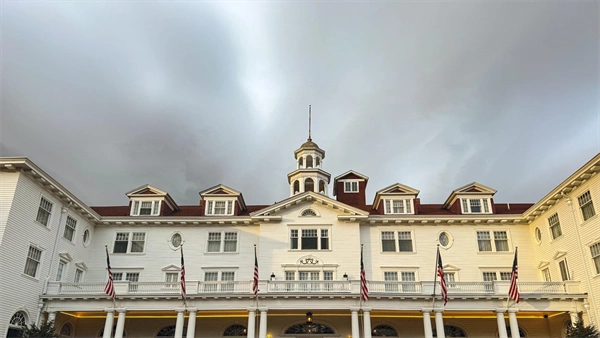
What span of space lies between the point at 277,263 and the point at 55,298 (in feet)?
44.0

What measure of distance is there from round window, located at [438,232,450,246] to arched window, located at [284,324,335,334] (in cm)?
970

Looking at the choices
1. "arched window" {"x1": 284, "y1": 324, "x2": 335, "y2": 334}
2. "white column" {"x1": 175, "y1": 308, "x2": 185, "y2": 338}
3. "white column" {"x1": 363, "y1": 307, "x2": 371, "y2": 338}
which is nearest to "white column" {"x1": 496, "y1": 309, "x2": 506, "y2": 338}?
"white column" {"x1": 363, "y1": 307, "x2": 371, "y2": 338}

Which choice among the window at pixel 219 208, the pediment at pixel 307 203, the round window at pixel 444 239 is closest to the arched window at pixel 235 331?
the pediment at pixel 307 203

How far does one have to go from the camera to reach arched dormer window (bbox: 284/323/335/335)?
101 feet

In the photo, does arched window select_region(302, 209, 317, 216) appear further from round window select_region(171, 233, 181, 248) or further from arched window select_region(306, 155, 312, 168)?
arched window select_region(306, 155, 312, 168)

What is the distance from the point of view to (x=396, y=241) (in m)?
32.6

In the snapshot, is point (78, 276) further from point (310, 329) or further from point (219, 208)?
point (310, 329)

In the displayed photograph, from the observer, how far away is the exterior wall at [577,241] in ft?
82.3

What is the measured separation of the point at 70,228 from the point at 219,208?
392 inches

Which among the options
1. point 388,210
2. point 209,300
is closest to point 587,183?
point 388,210

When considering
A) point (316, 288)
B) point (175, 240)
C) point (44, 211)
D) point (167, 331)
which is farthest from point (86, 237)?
point (316, 288)

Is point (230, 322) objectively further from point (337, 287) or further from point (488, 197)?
point (488, 197)

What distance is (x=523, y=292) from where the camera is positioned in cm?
2814

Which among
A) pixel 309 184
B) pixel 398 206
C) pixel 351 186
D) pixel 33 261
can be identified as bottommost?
pixel 33 261
